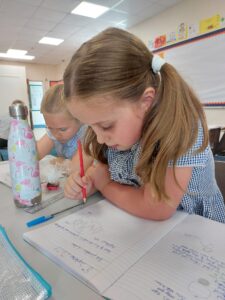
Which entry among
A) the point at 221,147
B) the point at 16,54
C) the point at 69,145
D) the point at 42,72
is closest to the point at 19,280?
the point at 69,145

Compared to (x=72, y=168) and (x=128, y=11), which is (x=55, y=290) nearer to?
(x=72, y=168)

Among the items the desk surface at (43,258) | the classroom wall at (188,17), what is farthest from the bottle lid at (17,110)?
the classroom wall at (188,17)

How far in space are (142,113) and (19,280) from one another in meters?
0.39

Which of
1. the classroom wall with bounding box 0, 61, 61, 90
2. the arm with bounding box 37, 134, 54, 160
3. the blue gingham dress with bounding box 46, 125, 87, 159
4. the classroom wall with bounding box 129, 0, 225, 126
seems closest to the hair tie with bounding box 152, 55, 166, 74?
the blue gingham dress with bounding box 46, 125, 87, 159

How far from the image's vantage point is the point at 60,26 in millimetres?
4020

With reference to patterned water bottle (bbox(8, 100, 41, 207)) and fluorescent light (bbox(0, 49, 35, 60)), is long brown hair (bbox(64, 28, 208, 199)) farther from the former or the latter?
fluorescent light (bbox(0, 49, 35, 60))

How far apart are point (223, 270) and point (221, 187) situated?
0.48m

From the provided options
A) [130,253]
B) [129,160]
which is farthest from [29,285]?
[129,160]

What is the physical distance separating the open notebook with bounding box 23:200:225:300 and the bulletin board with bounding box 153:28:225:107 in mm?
2489

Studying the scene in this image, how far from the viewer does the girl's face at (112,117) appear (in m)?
0.51

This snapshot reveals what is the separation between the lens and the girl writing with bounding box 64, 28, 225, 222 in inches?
19.2

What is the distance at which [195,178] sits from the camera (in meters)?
0.64

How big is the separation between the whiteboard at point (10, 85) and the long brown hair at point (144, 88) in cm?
401

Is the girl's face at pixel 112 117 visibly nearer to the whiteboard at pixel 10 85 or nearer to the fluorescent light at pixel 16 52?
the whiteboard at pixel 10 85
